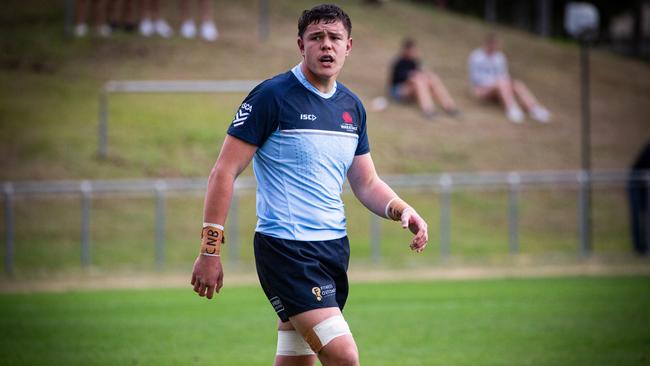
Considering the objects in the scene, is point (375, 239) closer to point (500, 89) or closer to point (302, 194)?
point (500, 89)

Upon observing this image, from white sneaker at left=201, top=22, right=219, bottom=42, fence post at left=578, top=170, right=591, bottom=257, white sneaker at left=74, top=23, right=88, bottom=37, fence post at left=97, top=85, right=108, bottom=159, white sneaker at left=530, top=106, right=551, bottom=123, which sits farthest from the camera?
white sneaker at left=201, top=22, right=219, bottom=42

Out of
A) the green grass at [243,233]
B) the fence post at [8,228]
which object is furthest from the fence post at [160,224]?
the fence post at [8,228]

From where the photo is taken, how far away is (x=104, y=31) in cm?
3359

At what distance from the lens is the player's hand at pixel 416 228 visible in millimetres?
6055

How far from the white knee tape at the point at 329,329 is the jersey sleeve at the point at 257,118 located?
1013mm

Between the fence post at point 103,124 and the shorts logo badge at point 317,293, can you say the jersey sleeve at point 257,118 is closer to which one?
the shorts logo badge at point 317,293

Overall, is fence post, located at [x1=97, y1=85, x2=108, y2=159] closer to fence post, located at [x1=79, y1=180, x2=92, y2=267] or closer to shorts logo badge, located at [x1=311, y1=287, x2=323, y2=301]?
fence post, located at [x1=79, y1=180, x2=92, y2=267]

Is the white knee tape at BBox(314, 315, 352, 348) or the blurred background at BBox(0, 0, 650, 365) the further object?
the blurred background at BBox(0, 0, 650, 365)

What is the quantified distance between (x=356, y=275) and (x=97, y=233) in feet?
19.2

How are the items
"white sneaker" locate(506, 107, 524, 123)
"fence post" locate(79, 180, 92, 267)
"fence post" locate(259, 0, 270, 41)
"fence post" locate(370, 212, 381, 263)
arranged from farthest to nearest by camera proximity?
"fence post" locate(259, 0, 270, 41)
"white sneaker" locate(506, 107, 524, 123)
"fence post" locate(370, 212, 381, 263)
"fence post" locate(79, 180, 92, 267)

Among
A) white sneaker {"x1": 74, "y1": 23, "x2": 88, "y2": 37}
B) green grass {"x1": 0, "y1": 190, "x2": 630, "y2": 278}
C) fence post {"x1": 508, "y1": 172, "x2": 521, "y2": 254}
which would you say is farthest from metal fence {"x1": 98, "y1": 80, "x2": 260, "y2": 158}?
fence post {"x1": 508, "y1": 172, "x2": 521, "y2": 254}

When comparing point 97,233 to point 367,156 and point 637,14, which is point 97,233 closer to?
point 367,156

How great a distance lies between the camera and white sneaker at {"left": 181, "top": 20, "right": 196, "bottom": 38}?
34094 millimetres

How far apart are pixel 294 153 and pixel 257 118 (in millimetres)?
288
